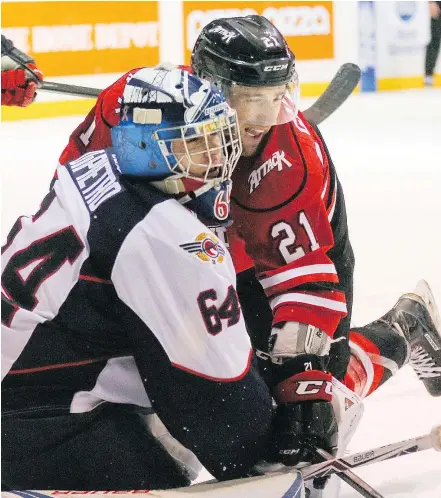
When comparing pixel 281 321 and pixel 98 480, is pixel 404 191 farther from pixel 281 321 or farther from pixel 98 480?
pixel 98 480

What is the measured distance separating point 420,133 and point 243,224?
4.72 metres

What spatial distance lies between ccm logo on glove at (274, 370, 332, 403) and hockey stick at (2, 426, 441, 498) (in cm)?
12

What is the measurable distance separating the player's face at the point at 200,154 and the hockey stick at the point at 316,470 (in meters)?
0.51

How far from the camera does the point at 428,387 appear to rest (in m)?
2.66

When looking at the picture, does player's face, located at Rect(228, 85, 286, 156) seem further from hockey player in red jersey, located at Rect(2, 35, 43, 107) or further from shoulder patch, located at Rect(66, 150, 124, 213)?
hockey player in red jersey, located at Rect(2, 35, 43, 107)

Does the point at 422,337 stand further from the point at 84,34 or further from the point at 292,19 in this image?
the point at 292,19

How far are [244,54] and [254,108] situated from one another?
108mm

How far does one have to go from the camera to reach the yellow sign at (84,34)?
22.8 feet

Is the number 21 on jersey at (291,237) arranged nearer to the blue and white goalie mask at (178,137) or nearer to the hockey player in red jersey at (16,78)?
the blue and white goalie mask at (178,137)

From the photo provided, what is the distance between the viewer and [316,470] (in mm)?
1869

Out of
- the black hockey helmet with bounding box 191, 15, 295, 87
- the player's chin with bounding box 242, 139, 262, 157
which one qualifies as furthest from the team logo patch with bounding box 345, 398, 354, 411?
the black hockey helmet with bounding box 191, 15, 295, 87

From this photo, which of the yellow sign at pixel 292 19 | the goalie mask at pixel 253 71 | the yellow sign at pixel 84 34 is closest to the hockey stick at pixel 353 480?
the goalie mask at pixel 253 71

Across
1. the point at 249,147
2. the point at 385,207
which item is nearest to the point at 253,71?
the point at 249,147

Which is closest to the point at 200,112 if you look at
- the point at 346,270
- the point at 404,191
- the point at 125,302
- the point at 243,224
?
the point at 125,302
